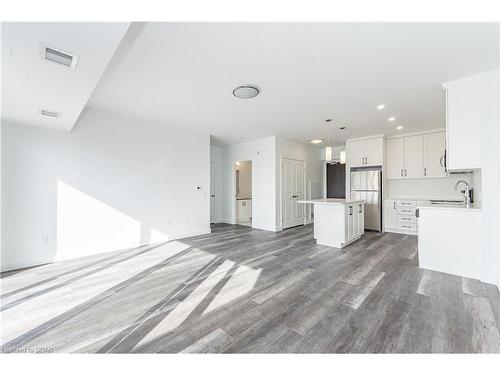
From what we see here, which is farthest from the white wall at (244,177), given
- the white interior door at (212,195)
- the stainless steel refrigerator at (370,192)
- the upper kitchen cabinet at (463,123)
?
the upper kitchen cabinet at (463,123)

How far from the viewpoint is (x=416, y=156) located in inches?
214

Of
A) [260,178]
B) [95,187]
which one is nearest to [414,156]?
[260,178]

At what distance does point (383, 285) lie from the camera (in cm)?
258

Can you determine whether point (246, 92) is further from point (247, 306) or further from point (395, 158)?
point (395, 158)

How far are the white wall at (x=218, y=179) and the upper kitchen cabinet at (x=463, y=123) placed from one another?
5.69m

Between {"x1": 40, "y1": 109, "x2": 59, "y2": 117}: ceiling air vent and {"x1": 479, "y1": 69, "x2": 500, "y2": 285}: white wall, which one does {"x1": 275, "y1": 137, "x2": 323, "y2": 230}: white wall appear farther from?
{"x1": 40, "y1": 109, "x2": 59, "y2": 117}: ceiling air vent

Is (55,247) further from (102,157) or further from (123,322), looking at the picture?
(123,322)

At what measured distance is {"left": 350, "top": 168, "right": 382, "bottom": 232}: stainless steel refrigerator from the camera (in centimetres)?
564

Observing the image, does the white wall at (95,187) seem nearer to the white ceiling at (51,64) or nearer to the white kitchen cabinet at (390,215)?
the white ceiling at (51,64)

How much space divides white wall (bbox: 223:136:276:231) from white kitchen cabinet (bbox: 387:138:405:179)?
320 centimetres

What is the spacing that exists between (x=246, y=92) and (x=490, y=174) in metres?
3.34

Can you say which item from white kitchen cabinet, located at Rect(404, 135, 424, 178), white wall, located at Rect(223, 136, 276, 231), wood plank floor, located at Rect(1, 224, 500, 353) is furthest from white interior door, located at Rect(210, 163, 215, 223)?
white kitchen cabinet, located at Rect(404, 135, 424, 178)
